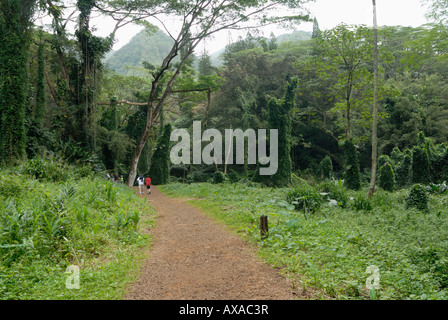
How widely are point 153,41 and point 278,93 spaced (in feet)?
226

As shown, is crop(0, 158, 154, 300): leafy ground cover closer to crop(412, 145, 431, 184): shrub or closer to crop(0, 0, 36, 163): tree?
crop(0, 0, 36, 163): tree

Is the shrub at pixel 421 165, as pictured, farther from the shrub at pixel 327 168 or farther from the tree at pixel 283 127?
the tree at pixel 283 127

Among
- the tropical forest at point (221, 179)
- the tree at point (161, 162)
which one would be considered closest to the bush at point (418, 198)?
the tropical forest at point (221, 179)

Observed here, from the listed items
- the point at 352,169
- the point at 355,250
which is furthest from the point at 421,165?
the point at 355,250

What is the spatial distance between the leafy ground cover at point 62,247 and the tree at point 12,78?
596cm

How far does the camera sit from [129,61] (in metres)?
68.7

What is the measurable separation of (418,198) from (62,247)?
31.1 ft

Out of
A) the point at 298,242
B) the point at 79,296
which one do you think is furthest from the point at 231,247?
the point at 79,296

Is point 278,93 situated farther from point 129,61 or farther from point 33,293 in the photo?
point 129,61

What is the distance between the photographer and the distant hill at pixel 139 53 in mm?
66800

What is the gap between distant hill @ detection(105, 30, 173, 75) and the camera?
A: 6680 centimetres

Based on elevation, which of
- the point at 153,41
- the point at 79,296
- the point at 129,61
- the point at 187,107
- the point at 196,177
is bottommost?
the point at 196,177

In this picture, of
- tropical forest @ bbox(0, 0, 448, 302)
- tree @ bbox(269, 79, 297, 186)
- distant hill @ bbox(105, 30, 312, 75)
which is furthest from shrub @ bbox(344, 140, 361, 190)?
distant hill @ bbox(105, 30, 312, 75)

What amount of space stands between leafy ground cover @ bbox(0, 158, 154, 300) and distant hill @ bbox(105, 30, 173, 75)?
60.1 m
